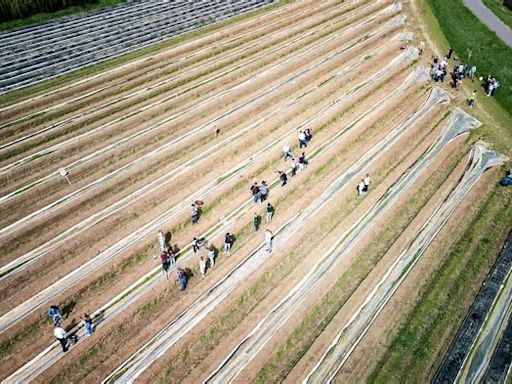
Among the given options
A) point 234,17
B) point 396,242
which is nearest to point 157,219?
point 396,242

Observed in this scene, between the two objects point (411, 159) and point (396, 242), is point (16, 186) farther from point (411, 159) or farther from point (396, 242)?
point (411, 159)

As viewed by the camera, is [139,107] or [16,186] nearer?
[16,186]

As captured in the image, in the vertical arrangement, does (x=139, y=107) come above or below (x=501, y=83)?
above

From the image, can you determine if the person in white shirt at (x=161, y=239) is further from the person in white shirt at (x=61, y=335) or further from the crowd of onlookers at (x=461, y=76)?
the crowd of onlookers at (x=461, y=76)

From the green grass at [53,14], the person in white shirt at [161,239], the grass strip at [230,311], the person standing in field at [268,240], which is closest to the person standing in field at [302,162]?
the grass strip at [230,311]

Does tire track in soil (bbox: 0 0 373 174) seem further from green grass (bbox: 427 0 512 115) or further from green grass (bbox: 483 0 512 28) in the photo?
green grass (bbox: 483 0 512 28)

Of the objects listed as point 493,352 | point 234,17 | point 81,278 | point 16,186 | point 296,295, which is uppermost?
point 234,17
